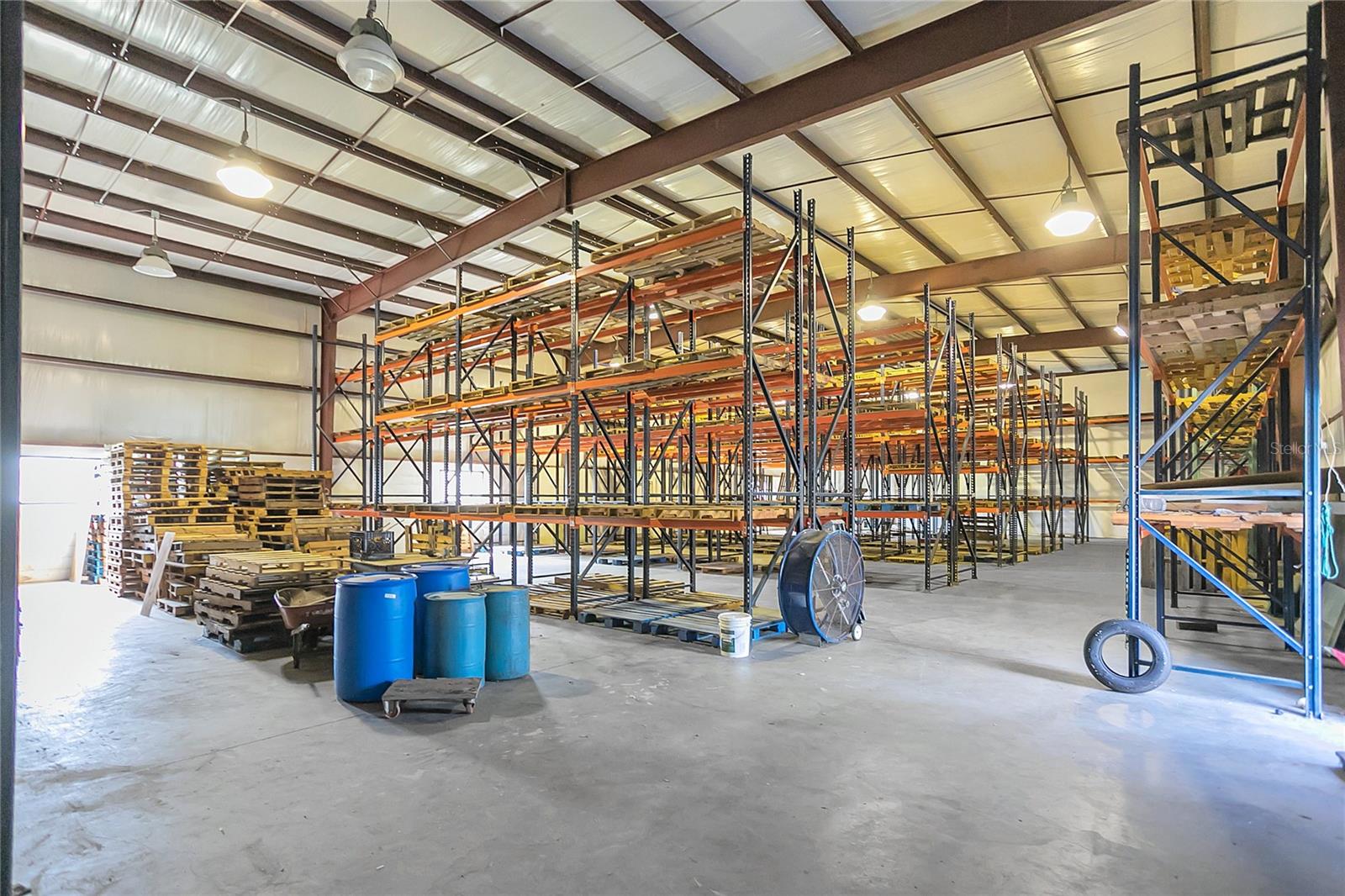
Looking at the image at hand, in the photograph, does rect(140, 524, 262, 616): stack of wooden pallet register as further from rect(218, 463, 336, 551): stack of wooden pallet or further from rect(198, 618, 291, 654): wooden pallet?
rect(198, 618, 291, 654): wooden pallet

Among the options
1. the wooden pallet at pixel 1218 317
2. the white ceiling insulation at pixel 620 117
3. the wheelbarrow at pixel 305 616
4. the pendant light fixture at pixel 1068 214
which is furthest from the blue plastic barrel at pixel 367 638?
the pendant light fixture at pixel 1068 214

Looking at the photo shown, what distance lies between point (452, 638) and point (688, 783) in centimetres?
279

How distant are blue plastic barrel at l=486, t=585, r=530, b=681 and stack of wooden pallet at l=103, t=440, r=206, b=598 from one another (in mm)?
9290

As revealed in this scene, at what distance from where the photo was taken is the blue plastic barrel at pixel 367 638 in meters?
5.53

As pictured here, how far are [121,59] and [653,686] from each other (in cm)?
1025

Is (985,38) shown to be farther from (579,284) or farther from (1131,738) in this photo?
(1131,738)

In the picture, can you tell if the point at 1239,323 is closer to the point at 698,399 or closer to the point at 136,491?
the point at 698,399

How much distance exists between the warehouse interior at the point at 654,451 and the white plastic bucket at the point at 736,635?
2.1 inches

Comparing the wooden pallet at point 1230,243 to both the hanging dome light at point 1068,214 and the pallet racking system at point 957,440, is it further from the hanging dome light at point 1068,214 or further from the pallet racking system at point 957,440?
the pallet racking system at point 957,440

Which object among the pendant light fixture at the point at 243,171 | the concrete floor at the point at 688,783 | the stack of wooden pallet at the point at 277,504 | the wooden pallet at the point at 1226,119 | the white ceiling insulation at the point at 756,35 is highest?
the white ceiling insulation at the point at 756,35

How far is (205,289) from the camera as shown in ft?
53.7

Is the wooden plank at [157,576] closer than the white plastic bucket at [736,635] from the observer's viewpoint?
No

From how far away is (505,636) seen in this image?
618cm

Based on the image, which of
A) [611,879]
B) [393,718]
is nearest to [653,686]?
[393,718]
